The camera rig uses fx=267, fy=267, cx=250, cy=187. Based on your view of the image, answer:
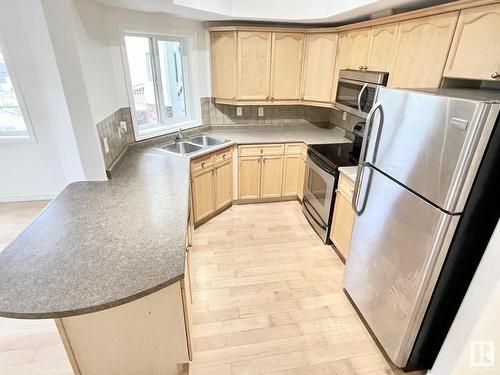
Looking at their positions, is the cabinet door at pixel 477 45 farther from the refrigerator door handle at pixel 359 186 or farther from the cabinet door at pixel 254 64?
the cabinet door at pixel 254 64

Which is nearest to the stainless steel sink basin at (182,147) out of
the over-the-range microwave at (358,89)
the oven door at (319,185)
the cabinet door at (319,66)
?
the oven door at (319,185)

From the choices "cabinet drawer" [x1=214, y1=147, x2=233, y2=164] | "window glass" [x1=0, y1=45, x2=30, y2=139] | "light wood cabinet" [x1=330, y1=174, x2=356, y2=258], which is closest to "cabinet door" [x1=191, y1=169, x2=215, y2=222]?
"cabinet drawer" [x1=214, y1=147, x2=233, y2=164]

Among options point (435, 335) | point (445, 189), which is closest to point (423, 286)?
point (435, 335)

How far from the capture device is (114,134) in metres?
2.40

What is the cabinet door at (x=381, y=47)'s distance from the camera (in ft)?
7.07

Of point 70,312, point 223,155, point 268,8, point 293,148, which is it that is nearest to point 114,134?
point 223,155

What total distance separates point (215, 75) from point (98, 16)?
55.9 inches

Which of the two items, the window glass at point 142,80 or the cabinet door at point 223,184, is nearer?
the window glass at point 142,80

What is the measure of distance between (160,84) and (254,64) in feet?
3.73

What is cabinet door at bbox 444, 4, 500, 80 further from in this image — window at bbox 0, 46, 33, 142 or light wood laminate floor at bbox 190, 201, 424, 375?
window at bbox 0, 46, 33, 142

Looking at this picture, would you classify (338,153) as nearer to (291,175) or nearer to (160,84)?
(291,175)

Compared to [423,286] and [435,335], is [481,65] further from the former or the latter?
[435,335]

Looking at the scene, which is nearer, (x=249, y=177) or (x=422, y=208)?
(x=422, y=208)

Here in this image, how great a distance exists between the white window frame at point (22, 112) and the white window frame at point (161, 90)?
153cm
